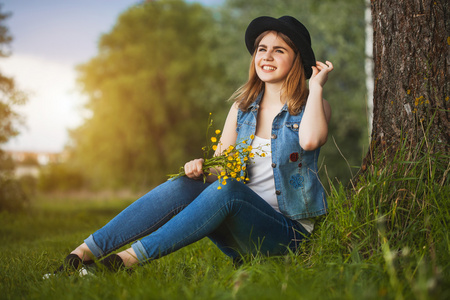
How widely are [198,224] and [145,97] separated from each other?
13955 mm

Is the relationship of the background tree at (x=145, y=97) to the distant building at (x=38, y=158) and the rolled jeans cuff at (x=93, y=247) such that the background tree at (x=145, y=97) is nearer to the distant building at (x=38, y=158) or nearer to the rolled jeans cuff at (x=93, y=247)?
the distant building at (x=38, y=158)

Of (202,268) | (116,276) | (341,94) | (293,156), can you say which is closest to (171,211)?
(202,268)

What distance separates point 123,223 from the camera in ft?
8.20

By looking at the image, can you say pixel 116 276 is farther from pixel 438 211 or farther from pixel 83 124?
pixel 83 124

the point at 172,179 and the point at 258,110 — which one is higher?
the point at 258,110

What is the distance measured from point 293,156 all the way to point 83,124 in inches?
573

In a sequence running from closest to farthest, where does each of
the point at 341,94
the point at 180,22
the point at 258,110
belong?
1. the point at 258,110
2. the point at 341,94
3. the point at 180,22

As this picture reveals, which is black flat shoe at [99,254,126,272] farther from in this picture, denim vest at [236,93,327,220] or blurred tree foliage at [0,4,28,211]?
blurred tree foliage at [0,4,28,211]

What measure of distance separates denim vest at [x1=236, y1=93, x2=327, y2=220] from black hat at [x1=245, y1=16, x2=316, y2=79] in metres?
0.41

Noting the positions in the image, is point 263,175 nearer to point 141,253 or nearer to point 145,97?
point 141,253

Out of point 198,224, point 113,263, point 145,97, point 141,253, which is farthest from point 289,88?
point 145,97

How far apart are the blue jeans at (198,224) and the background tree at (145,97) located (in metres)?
12.1

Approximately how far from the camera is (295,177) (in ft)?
8.53

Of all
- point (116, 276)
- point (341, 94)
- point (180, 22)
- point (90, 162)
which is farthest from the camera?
point (180, 22)
